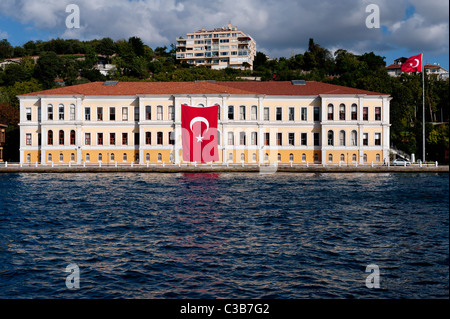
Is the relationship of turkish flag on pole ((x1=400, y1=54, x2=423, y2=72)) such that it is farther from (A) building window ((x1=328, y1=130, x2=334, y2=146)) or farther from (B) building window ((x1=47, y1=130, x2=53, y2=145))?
(B) building window ((x1=47, y1=130, x2=53, y2=145))

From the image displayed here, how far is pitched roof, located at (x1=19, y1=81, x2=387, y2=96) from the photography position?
66.1m

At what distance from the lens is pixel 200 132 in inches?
2499

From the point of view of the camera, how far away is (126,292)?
40.9ft

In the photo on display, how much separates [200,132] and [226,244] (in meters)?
46.3

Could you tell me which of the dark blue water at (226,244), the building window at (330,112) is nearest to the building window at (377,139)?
the building window at (330,112)

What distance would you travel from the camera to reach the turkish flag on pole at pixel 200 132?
204ft

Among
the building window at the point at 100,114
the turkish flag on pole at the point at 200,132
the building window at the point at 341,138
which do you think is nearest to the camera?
the turkish flag on pole at the point at 200,132

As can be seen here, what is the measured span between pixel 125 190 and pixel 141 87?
3548cm

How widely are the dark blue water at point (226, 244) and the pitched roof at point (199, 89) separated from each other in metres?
34.9

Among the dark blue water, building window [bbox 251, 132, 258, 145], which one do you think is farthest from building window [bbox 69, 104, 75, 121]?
the dark blue water

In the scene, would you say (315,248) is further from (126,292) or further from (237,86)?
(237,86)

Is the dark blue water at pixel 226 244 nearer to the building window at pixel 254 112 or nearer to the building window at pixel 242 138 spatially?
the building window at pixel 242 138

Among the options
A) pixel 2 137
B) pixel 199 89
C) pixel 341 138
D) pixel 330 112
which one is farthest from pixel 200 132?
pixel 2 137

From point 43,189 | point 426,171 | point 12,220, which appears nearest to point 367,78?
point 426,171
